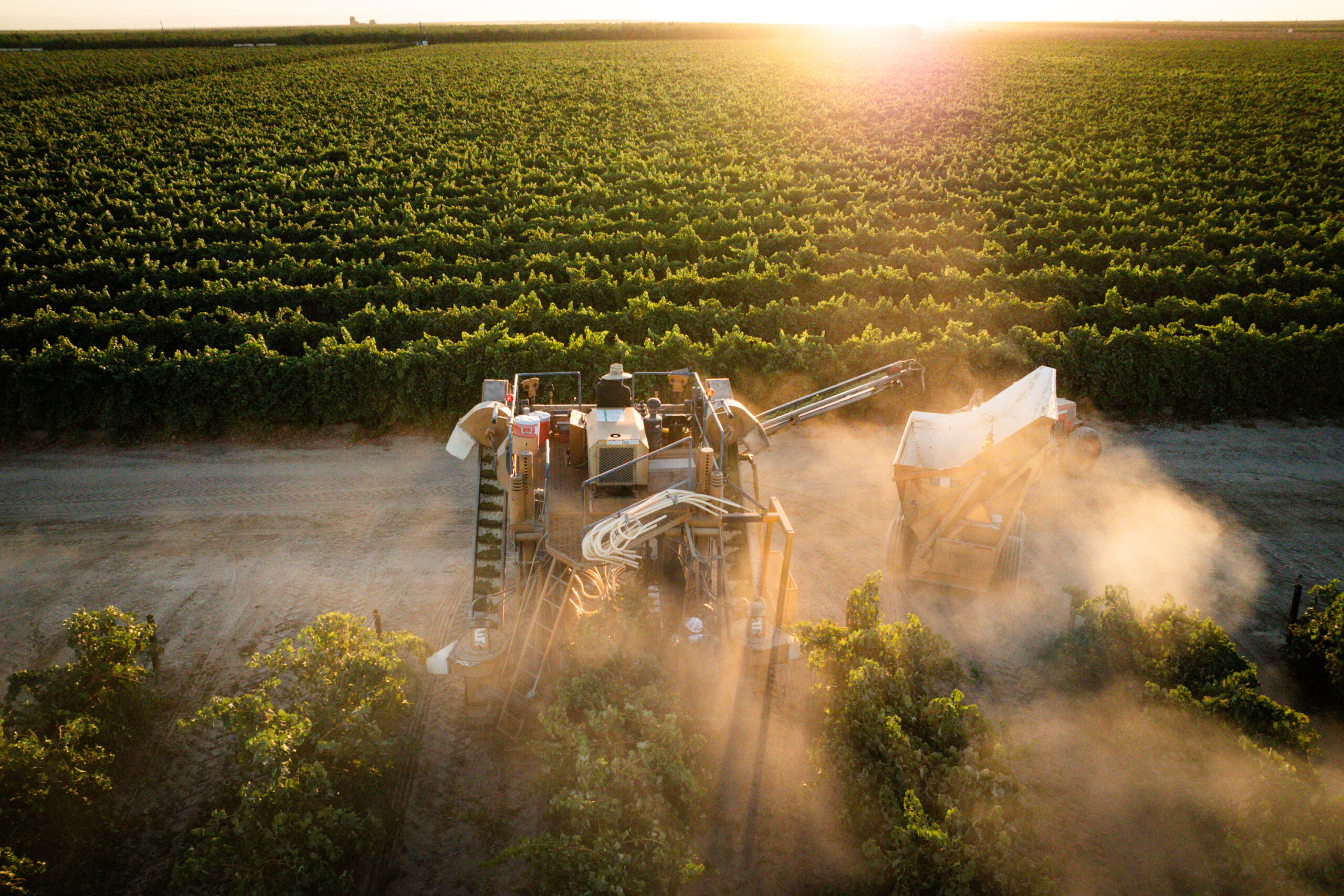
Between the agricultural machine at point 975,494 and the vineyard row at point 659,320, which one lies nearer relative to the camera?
the agricultural machine at point 975,494

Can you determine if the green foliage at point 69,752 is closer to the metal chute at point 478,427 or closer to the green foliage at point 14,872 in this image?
the green foliage at point 14,872

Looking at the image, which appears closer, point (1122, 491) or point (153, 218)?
point (1122, 491)

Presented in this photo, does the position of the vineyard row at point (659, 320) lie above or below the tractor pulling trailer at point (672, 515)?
above

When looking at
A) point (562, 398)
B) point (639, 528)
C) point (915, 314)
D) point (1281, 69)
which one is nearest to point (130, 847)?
Answer: point (639, 528)

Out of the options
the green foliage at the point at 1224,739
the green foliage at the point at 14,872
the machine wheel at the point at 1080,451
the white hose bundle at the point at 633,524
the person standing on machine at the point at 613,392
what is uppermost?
the person standing on machine at the point at 613,392

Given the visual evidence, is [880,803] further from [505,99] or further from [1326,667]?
[505,99]

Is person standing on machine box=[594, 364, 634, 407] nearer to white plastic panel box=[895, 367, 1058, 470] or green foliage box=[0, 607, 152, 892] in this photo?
white plastic panel box=[895, 367, 1058, 470]

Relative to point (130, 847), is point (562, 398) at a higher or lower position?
higher

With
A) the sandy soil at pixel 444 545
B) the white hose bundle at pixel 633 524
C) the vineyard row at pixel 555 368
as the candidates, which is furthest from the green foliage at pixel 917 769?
the vineyard row at pixel 555 368
